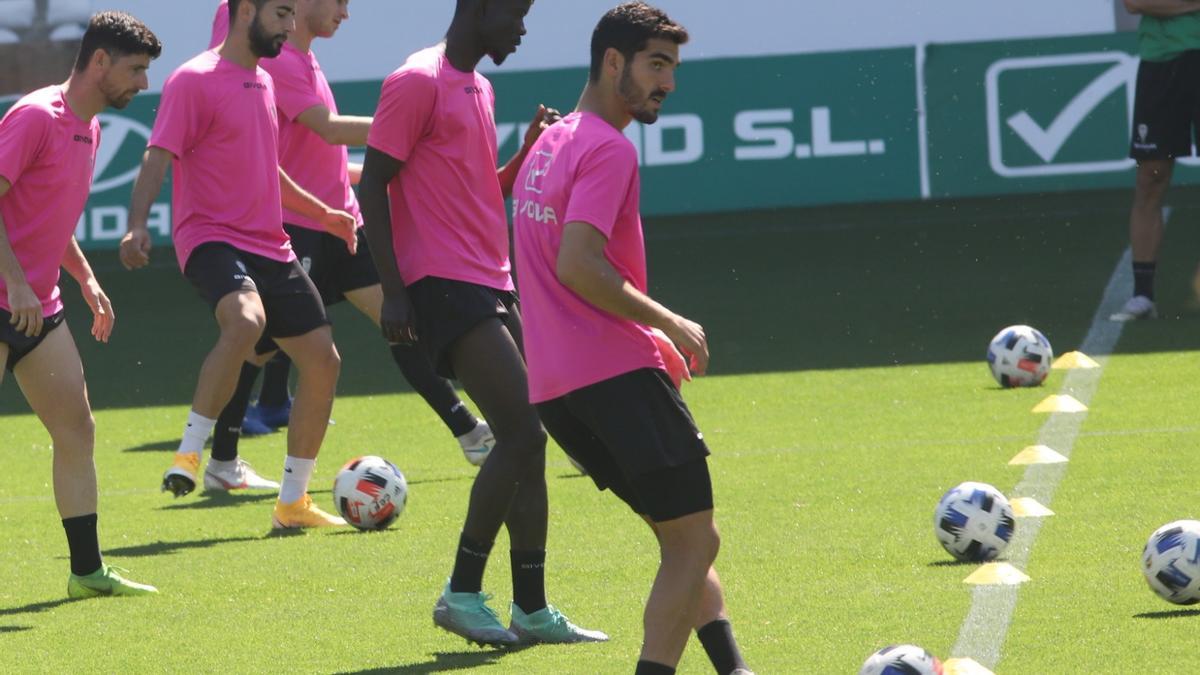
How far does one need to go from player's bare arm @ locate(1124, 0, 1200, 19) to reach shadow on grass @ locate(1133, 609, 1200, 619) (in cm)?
A: 722

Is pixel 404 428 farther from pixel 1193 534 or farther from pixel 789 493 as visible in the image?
pixel 1193 534

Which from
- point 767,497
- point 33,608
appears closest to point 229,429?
point 33,608

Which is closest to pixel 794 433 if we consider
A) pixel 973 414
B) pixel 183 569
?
pixel 973 414

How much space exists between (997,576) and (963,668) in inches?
59.9

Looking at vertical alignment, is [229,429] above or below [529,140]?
below

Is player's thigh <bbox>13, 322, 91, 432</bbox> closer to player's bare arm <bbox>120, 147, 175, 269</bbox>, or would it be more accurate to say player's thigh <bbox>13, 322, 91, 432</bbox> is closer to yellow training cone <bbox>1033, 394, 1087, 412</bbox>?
player's bare arm <bbox>120, 147, 175, 269</bbox>

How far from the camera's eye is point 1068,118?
57.2ft

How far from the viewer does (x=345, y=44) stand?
18.2 meters

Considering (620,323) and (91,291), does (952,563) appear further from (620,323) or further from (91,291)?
(91,291)

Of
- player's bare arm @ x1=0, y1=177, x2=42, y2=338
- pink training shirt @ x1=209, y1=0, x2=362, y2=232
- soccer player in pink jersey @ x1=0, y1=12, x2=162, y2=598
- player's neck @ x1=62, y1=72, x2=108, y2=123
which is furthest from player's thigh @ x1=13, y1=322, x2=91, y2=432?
pink training shirt @ x1=209, y1=0, x2=362, y2=232

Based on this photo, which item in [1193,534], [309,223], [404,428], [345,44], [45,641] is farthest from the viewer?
[345,44]

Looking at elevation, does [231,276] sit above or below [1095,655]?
above

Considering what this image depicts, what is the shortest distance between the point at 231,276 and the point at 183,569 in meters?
1.34

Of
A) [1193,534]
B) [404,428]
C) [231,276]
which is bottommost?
[404,428]
